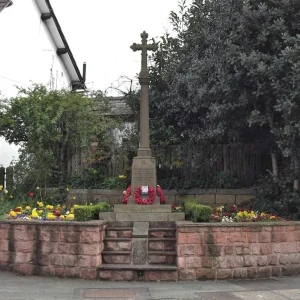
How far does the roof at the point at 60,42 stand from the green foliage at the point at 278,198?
926 cm

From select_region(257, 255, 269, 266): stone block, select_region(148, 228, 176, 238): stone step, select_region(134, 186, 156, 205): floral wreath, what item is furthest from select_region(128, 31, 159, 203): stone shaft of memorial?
select_region(257, 255, 269, 266): stone block

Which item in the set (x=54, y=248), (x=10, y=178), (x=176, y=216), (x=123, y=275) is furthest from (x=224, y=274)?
(x=10, y=178)

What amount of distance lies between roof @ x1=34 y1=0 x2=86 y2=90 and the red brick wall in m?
10.5

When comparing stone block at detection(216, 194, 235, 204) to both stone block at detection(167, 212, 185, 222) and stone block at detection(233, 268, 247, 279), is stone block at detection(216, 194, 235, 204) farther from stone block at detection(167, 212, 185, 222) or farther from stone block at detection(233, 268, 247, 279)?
stone block at detection(233, 268, 247, 279)

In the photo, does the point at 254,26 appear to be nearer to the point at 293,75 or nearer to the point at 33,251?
the point at 293,75

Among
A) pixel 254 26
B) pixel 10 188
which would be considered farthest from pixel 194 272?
pixel 10 188

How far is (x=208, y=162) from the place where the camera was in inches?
526

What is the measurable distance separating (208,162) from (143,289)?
688cm

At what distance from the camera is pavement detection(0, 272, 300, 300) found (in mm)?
6449

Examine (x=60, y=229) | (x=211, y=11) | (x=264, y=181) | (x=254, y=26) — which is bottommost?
(x=60, y=229)

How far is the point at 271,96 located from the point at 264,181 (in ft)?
8.30

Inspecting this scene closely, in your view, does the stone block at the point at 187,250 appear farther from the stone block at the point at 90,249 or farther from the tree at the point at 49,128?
the tree at the point at 49,128

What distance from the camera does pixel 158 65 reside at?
14703 mm

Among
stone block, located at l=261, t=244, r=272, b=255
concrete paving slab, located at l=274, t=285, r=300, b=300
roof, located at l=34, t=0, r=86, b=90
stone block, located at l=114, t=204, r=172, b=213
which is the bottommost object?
concrete paving slab, located at l=274, t=285, r=300, b=300
